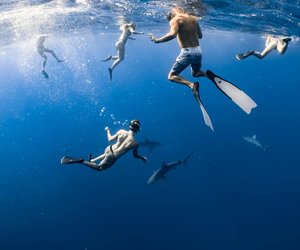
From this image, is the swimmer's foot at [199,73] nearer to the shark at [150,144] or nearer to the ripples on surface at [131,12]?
the ripples on surface at [131,12]

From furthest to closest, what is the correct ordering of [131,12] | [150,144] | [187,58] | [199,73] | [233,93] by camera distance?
[150,144] → [131,12] → [199,73] → [187,58] → [233,93]

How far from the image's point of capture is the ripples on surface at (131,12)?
17.1 m

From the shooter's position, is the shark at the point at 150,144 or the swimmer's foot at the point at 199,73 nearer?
the swimmer's foot at the point at 199,73

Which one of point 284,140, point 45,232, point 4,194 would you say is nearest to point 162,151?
point 45,232

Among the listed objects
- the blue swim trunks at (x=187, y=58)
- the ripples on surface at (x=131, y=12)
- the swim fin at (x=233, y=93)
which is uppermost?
the blue swim trunks at (x=187, y=58)

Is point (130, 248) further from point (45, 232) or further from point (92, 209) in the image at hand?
point (45, 232)

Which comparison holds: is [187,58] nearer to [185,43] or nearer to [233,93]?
[185,43]

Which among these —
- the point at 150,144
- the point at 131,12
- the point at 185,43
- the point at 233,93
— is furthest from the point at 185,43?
the point at 150,144

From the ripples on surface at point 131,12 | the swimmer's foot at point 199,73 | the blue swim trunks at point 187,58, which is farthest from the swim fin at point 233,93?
the ripples on surface at point 131,12

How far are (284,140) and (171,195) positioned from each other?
37109 mm

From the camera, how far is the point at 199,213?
36875 mm

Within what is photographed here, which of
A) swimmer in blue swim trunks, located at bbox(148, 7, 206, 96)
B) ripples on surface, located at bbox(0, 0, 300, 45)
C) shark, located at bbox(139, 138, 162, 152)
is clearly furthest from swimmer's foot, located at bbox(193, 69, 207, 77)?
shark, located at bbox(139, 138, 162, 152)

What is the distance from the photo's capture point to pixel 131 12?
70.2 feet

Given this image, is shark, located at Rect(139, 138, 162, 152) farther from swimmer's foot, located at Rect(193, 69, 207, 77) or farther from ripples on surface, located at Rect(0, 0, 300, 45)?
swimmer's foot, located at Rect(193, 69, 207, 77)
